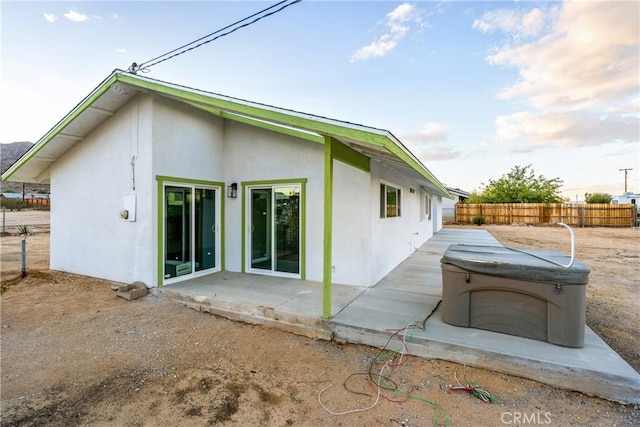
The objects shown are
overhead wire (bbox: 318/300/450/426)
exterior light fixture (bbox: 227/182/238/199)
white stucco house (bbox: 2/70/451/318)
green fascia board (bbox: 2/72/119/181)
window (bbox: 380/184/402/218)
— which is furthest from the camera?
exterior light fixture (bbox: 227/182/238/199)

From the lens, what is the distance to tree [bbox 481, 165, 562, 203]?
31.5 metres

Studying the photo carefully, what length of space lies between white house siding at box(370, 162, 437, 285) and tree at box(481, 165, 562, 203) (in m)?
25.5

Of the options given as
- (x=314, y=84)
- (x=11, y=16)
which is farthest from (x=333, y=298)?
(x=11, y=16)

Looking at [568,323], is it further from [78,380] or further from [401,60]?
[401,60]

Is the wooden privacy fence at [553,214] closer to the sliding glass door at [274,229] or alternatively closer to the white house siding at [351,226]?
the white house siding at [351,226]

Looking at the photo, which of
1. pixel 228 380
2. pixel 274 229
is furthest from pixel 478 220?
pixel 228 380

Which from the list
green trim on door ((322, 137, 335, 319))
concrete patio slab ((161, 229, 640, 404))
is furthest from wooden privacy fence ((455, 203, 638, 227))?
green trim on door ((322, 137, 335, 319))

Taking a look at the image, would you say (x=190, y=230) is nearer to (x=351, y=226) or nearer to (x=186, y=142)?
(x=186, y=142)

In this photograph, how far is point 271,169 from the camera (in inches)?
282

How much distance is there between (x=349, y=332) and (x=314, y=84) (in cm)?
1006

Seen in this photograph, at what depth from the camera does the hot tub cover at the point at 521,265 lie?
3.41m

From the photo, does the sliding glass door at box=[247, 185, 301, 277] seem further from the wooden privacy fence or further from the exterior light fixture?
the wooden privacy fence

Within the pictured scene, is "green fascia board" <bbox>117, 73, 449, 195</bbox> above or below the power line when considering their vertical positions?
below

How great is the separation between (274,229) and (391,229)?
10.2 feet
